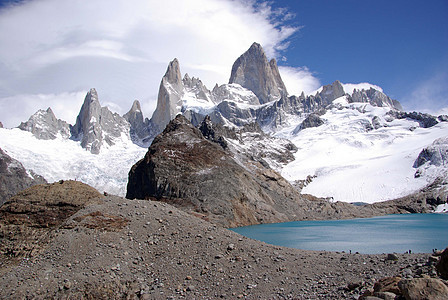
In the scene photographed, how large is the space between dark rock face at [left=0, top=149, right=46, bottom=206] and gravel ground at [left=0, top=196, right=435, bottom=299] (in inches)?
4341

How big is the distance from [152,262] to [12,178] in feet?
417

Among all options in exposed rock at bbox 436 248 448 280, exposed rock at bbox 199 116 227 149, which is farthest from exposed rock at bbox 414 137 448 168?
exposed rock at bbox 436 248 448 280

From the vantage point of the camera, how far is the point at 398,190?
109 meters

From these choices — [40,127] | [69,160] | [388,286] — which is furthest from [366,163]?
[40,127]

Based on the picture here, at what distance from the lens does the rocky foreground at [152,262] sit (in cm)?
1412

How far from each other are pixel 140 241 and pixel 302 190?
11928 cm

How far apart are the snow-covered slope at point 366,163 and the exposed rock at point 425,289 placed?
106914 mm

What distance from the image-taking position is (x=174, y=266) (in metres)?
16.6

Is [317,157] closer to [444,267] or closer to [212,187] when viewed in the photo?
[212,187]

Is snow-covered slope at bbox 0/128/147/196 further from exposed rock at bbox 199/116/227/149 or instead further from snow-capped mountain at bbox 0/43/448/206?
exposed rock at bbox 199/116/227/149

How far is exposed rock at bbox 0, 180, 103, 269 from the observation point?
16938mm

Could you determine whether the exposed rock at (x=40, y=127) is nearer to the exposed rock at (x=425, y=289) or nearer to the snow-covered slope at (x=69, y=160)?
the snow-covered slope at (x=69, y=160)

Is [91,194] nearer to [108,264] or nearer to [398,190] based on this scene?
[108,264]

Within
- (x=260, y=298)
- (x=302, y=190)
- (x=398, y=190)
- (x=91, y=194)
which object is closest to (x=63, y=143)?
(x=302, y=190)
